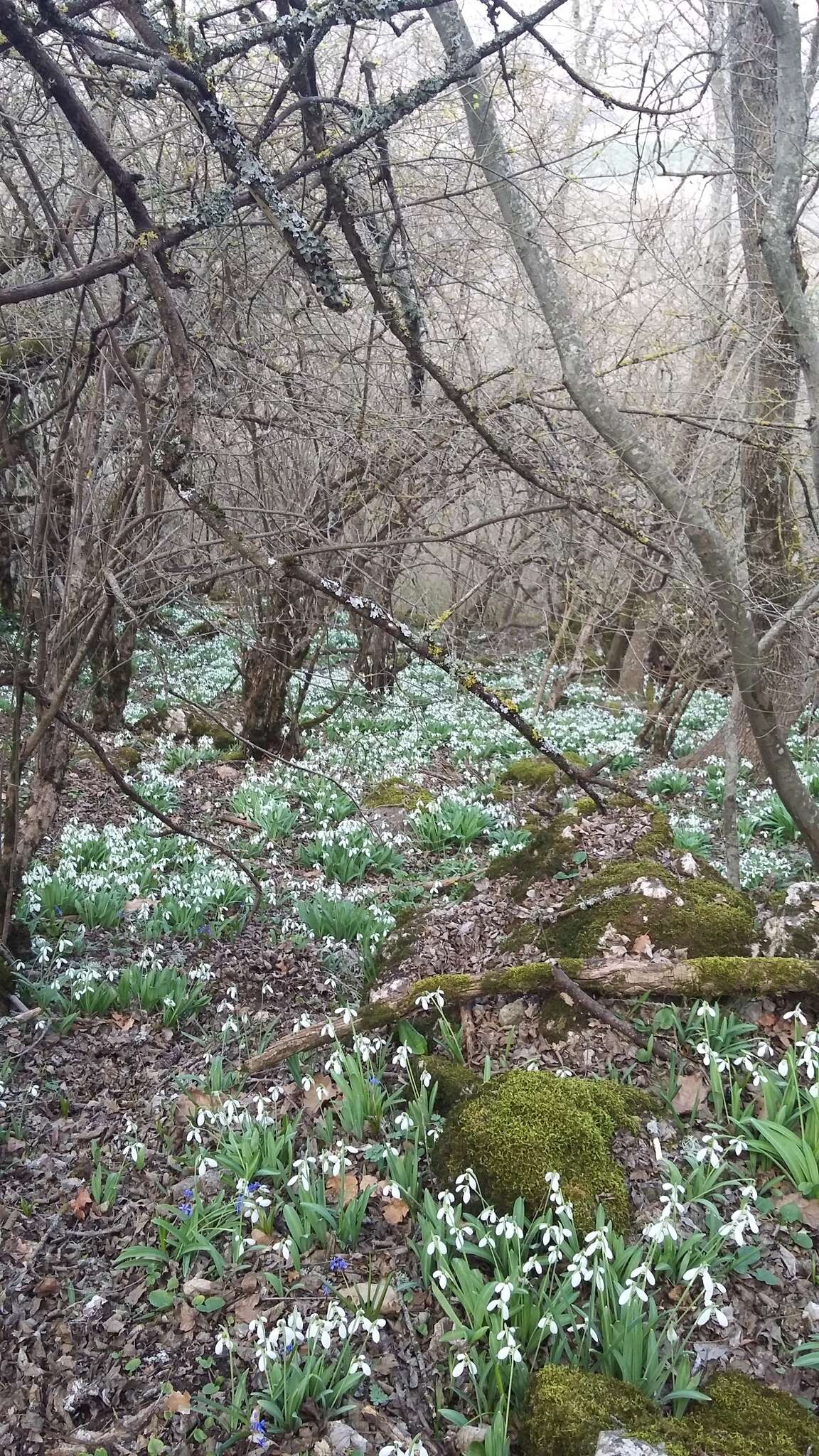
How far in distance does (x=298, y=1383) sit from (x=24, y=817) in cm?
306

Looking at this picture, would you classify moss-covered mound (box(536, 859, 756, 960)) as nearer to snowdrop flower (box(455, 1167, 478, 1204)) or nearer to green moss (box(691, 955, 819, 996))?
green moss (box(691, 955, 819, 996))

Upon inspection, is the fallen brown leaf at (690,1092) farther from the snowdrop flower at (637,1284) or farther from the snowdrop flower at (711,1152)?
the snowdrop flower at (637,1284)

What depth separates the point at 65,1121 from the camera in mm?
3670

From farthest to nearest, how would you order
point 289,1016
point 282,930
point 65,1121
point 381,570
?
point 381,570 → point 282,930 → point 289,1016 → point 65,1121

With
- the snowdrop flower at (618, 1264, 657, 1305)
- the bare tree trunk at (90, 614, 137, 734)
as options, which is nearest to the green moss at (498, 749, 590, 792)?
the bare tree trunk at (90, 614, 137, 734)

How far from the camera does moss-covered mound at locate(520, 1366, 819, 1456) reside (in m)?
1.86

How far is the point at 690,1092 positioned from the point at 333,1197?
1.28 meters

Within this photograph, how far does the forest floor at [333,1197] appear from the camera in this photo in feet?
7.34

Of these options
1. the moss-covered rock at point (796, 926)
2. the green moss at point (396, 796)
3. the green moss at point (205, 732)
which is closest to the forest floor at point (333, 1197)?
the moss-covered rock at point (796, 926)

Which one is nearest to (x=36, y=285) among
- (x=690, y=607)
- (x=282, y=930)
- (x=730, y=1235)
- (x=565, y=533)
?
(x=730, y=1235)

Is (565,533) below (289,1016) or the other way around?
the other way around

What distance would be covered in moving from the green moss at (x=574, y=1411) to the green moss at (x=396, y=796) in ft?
17.4

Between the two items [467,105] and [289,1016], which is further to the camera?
[289,1016]

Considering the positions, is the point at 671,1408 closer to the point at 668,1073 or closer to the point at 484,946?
the point at 668,1073
